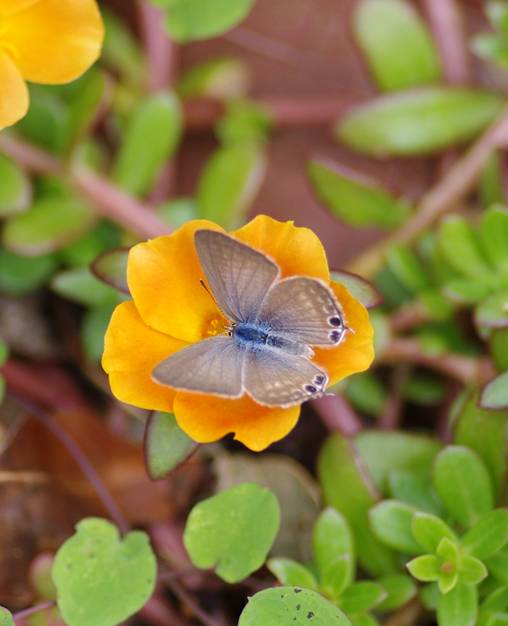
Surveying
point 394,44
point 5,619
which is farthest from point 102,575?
point 394,44

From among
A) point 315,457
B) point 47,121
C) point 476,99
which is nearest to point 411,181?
point 476,99

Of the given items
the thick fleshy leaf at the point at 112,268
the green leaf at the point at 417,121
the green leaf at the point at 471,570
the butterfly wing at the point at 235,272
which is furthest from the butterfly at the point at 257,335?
the green leaf at the point at 417,121

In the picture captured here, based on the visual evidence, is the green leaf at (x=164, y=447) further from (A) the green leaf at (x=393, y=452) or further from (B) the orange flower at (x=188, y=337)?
(A) the green leaf at (x=393, y=452)

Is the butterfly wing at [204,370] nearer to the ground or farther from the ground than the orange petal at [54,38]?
nearer to the ground

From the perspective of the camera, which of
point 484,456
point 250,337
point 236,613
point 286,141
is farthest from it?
point 286,141

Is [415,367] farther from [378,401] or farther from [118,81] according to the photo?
[118,81]

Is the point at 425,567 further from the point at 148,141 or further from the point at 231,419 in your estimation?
the point at 148,141

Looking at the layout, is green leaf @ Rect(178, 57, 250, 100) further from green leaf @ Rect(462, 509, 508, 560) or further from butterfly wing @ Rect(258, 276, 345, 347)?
Result: green leaf @ Rect(462, 509, 508, 560)
